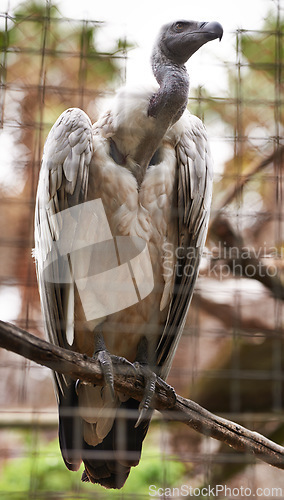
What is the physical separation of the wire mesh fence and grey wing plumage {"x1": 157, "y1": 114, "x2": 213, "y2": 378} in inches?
6.5

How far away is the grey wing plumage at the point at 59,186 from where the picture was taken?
1854 millimetres

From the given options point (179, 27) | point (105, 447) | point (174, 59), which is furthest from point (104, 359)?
point (179, 27)

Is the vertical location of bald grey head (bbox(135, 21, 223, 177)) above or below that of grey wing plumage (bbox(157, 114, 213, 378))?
above

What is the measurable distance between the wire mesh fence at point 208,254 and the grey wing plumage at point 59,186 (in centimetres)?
25

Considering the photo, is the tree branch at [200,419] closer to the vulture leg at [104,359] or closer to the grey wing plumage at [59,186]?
the vulture leg at [104,359]

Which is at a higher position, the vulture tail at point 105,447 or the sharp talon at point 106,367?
the sharp talon at point 106,367

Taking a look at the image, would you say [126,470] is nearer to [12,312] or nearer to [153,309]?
[153,309]

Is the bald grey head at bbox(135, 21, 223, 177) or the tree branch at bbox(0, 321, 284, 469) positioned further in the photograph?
the bald grey head at bbox(135, 21, 223, 177)

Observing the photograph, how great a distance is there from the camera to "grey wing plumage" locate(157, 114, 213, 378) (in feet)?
6.63

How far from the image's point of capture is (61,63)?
2705mm

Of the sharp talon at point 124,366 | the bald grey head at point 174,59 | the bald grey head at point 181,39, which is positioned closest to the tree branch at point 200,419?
the sharp talon at point 124,366

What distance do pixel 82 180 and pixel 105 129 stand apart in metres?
0.25

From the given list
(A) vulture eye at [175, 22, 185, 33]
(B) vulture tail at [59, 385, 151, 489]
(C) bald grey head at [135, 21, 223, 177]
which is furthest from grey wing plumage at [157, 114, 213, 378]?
(A) vulture eye at [175, 22, 185, 33]

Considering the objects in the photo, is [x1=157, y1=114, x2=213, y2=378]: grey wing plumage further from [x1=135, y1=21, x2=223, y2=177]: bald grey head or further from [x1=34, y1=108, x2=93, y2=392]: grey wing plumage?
[x1=34, y1=108, x2=93, y2=392]: grey wing plumage
